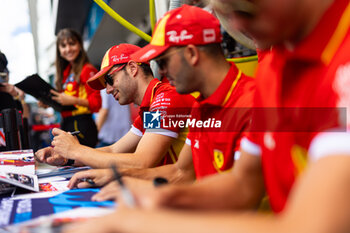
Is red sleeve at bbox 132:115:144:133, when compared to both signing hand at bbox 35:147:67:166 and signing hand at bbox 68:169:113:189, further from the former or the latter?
signing hand at bbox 68:169:113:189

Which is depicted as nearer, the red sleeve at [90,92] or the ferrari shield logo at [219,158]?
the ferrari shield logo at [219,158]

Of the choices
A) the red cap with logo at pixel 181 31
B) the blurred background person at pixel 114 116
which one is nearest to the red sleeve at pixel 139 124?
the red cap with logo at pixel 181 31

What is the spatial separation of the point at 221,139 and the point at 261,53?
68 centimetres

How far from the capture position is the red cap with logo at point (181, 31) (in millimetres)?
1037

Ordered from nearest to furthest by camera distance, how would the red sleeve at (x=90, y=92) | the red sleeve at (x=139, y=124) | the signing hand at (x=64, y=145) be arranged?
the signing hand at (x=64, y=145) < the red sleeve at (x=139, y=124) < the red sleeve at (x=90, y=92)

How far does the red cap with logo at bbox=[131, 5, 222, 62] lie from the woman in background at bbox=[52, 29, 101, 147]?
1866mm

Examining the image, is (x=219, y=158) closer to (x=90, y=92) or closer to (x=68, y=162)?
(x=68, y=162)

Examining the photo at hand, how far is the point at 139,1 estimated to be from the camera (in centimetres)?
509

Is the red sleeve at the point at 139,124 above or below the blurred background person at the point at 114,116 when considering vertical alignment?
above

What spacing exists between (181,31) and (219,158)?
43cm

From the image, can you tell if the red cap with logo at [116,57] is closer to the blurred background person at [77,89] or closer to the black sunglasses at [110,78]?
the black sunglasses at [110,78]

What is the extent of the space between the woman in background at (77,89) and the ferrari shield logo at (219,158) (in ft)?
6.46

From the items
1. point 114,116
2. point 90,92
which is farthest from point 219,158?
point 114,116

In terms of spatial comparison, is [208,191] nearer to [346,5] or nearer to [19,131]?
[346,5]
